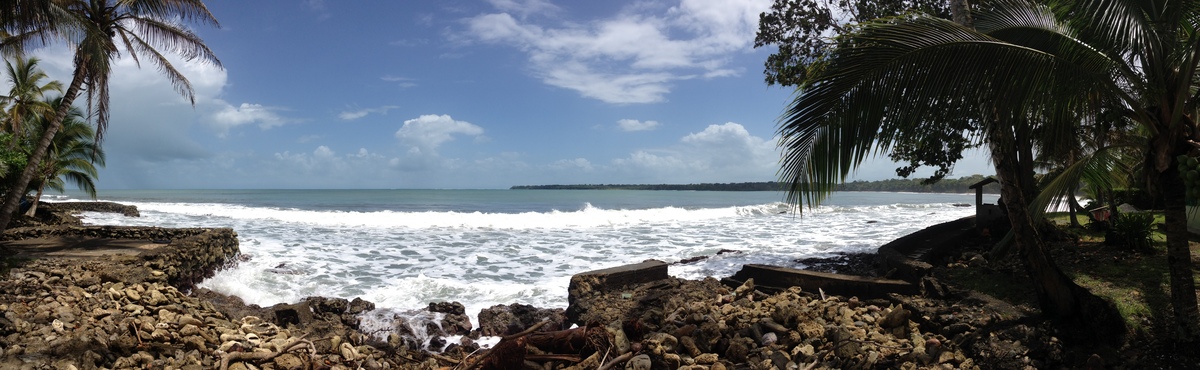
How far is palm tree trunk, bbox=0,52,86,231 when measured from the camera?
10.5m

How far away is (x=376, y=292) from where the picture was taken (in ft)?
31.7

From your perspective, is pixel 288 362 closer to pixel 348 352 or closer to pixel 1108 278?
pixel 348 352

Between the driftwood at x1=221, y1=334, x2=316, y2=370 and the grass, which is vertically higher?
the grass

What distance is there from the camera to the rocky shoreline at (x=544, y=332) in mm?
4488

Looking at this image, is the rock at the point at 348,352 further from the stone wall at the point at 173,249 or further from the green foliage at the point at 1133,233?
the green foliage at the point at 1133,233

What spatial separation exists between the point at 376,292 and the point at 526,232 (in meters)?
11.1

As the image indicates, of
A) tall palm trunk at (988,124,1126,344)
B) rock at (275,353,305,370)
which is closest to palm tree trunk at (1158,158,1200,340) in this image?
tall palm trunk at (988,124,1126,344)

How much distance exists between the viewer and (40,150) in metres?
11.1

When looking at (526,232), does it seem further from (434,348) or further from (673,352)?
(673,352)

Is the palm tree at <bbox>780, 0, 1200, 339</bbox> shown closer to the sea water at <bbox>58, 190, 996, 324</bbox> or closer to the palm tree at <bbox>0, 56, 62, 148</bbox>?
the sea water at <bbox>58, 190, 996, 324</bbox>

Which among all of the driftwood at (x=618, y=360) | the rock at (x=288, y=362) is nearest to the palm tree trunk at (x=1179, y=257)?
the driftwood at (x=618, y=360)

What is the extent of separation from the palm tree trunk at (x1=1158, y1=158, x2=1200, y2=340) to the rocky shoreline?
2.89 ft

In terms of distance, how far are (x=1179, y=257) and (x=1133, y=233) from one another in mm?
4787

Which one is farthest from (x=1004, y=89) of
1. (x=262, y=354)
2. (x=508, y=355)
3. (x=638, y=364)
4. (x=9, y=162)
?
(x=9, y=162)
